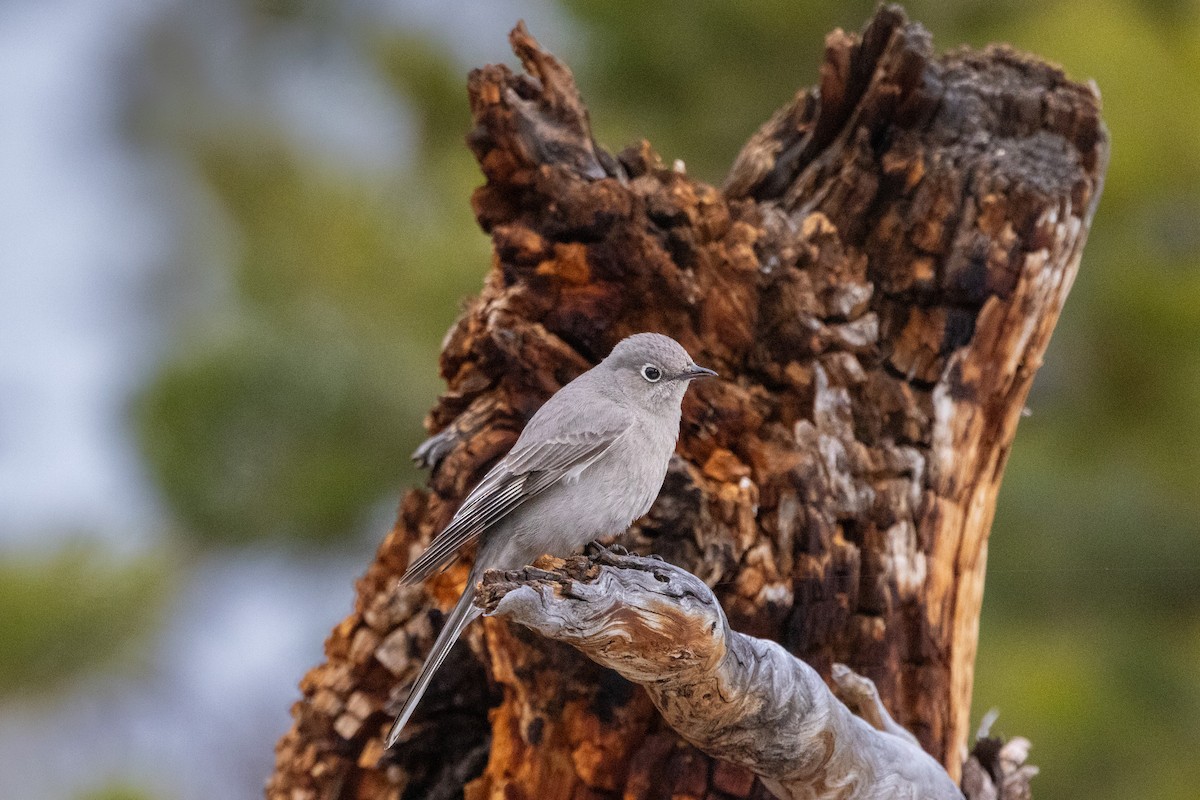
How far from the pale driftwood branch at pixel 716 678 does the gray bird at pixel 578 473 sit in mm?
112

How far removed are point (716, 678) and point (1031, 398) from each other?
253cm

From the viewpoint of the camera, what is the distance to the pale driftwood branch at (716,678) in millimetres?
1623

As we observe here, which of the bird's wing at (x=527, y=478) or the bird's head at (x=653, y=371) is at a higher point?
the bird's head at (x=653, y=371)

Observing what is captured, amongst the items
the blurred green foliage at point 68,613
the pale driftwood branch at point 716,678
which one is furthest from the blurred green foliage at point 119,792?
the pale driftwood branch at point 716,678

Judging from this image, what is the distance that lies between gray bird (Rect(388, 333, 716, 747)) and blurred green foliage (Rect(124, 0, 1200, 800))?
66.0 inches

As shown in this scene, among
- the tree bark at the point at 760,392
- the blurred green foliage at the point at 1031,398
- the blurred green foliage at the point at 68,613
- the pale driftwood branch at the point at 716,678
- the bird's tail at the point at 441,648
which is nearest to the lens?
A: the pale driftwood branch at the point at 716,678

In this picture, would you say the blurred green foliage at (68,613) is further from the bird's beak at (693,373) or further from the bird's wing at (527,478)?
the bird's beak at (693,373)

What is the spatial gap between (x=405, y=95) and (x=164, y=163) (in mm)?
846

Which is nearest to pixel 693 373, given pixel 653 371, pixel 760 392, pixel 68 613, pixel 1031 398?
pixel 653 371

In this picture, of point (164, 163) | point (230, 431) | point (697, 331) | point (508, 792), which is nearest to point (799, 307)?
point (697, 331)

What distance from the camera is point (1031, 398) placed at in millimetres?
3951

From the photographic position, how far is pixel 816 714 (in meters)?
1.84

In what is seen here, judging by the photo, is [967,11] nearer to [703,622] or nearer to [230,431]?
[230,431]

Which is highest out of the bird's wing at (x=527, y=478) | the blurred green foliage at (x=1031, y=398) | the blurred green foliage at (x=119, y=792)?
the blurred green foliage at (x=1031, y=398)
